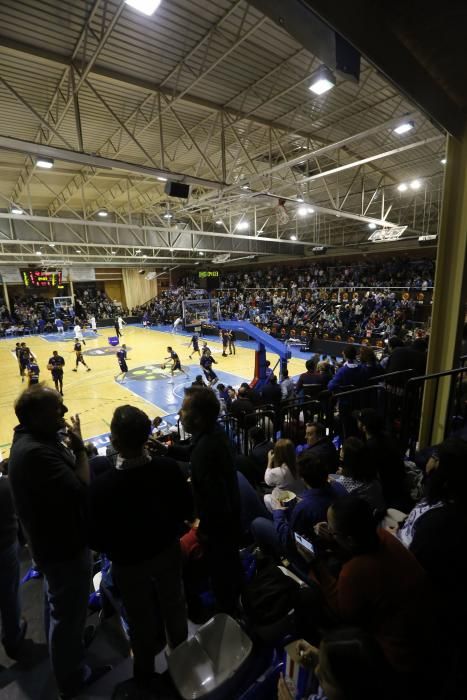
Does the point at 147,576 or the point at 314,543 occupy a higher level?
the point at 147,576

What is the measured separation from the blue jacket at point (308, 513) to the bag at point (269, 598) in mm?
437

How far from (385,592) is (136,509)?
134 cm

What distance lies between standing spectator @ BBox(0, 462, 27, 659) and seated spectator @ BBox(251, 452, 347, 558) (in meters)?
1.88

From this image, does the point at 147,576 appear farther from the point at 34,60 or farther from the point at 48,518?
the point at 34,60

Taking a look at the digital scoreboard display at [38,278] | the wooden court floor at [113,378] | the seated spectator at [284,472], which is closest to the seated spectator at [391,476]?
the seated spectator at [284,472]

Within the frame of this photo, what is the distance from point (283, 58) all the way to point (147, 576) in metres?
8.24

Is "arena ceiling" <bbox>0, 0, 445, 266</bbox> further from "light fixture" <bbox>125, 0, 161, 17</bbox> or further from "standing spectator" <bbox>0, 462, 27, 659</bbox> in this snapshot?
"standing spectator" <bbox>0, 462, 27, 659</bbox>

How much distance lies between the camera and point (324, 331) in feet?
68.5

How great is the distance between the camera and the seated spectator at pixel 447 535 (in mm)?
1809

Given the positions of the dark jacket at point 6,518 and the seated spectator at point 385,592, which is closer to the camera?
the seated spectator at point 385,592

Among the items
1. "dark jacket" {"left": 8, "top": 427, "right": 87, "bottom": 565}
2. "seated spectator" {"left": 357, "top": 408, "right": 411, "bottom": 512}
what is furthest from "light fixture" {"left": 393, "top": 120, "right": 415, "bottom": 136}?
"dark jacket" {"left": 8, "top": 427, "right": 87, "bottom": 565}

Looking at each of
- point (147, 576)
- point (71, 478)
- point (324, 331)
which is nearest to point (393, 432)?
point (147, 576)

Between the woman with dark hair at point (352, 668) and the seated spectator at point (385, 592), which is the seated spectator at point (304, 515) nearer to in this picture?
the seated spectator at point (385, 592)

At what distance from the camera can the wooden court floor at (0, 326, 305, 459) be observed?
36.1 ft
